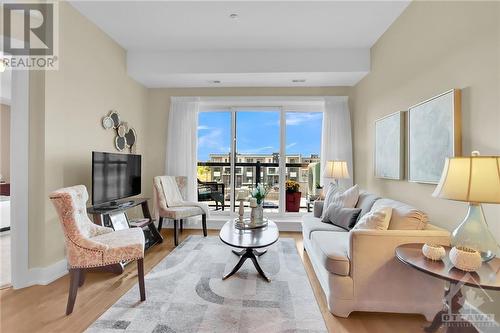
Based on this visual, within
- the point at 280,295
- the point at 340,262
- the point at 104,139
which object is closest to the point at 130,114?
the point at 104,139

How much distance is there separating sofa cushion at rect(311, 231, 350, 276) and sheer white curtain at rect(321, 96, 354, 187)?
2.08 metres

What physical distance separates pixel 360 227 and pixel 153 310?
186 cm

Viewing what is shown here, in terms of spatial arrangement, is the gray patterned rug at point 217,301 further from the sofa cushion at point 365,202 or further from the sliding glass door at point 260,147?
the sliding glass door at point 260,147

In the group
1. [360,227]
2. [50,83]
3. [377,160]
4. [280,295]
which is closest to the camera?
[360,227]

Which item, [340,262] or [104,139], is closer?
[340,262]

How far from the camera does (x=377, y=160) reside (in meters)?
3.39

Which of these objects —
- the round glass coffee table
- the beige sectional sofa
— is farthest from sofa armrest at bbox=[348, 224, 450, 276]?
the round glass coffee table

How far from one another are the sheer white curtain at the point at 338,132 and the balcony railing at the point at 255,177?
1.83ft

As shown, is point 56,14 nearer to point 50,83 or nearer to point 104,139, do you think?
point 50,83

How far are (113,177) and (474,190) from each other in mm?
3511

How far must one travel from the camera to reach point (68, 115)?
2816mm

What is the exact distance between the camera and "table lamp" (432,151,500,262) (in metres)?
1.37

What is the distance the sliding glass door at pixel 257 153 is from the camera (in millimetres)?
4805

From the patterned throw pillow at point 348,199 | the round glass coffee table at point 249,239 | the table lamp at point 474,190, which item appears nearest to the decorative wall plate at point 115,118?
the round glass coffee table at point 249,239
